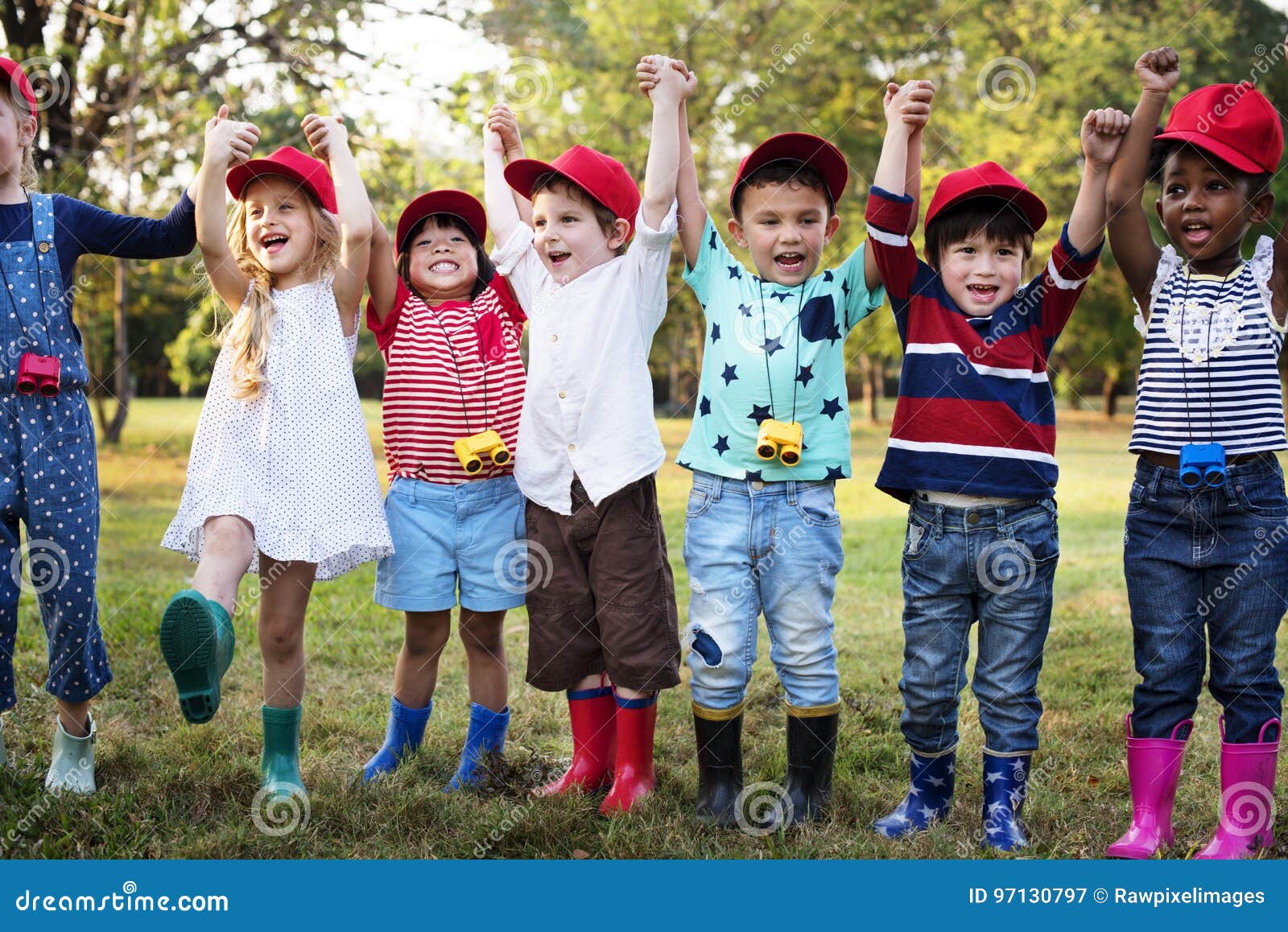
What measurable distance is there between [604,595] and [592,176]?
110 centimetres

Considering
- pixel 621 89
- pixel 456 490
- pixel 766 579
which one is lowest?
pixel 766 579

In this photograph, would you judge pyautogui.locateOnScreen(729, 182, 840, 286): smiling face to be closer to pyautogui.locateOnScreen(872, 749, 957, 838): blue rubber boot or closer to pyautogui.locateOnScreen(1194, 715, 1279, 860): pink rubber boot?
pyautogui.locateOnScreen(872, 749, 957, 838): blue rubber boot

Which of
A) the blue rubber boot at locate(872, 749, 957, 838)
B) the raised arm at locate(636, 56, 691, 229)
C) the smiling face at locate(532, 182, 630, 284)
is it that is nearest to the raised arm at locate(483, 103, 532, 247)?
the smiling face at locate(532, 182, 630, 284)

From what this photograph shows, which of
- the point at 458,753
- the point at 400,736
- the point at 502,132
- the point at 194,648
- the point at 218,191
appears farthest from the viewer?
the point at 458,753

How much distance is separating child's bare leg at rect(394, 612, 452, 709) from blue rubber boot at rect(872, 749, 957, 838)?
1.31 metres

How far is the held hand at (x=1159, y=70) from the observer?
2643mm

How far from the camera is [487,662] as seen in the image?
3.38 metres

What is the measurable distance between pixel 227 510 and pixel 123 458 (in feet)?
37.2

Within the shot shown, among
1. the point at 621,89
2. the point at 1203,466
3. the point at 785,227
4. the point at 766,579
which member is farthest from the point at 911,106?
the point at 621,89

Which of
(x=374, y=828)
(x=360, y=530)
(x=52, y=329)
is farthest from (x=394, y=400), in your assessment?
(x=374, y=828)

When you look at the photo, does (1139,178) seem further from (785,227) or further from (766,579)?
(766,579)

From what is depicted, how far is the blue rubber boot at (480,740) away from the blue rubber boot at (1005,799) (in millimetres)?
1363

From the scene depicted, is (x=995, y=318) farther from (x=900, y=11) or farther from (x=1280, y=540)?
(x=900, y=11)

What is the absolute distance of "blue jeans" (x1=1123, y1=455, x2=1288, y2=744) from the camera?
9.00ft
